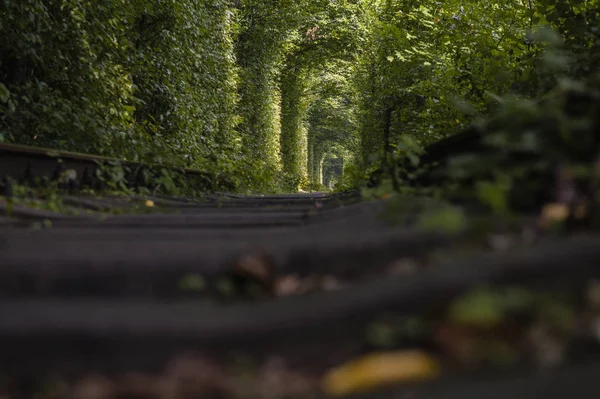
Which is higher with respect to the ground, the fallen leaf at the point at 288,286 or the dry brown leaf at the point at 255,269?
the dry brown leaf at the point at 255,269

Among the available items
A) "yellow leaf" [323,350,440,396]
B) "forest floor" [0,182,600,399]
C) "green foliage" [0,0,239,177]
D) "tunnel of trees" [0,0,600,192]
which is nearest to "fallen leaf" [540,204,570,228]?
"forest floor" [0,182,600,399]

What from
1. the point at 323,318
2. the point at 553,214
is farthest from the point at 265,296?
the point at 553,214

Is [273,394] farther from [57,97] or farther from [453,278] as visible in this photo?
[57,97]

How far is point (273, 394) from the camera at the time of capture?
1.33 meters

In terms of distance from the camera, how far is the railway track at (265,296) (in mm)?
1420

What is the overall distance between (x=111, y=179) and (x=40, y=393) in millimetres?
3969

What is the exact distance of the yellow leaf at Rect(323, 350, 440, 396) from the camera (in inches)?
52.6

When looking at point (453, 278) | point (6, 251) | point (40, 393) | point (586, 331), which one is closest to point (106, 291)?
point (40, 393)

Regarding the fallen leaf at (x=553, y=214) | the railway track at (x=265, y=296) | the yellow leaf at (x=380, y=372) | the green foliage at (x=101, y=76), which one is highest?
the green foliage at (x=101, y=76)

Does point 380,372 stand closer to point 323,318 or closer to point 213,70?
point 323,318

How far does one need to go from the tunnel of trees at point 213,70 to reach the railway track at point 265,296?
1744mm

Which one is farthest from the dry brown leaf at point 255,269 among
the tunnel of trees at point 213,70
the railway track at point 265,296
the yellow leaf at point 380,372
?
the tunnel of trees at point 213,70

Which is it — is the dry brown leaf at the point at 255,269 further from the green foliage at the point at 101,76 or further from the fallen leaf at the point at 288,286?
the green foliage at the point at 101,76

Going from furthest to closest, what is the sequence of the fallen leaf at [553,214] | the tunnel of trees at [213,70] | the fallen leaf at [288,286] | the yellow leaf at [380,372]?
the tunnel of trees at [213,70], the fallen leaf at [553,214], the fallen leaf at [288,286], the yellow leaf at [380,372]
